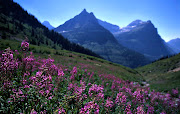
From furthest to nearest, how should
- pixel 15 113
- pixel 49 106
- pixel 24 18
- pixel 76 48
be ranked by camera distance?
pixel 24 18
pixel 76 48
pixel 49 106
pixel 15 113

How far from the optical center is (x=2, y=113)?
142 inches

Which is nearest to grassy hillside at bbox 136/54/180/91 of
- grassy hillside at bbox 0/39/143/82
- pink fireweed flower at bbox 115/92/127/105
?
grassy hillside at bbox 0/39/143/82

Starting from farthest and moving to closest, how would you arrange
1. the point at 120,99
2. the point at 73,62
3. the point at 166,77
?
the point at 166,77
the point at 73,62
the point at 120,99

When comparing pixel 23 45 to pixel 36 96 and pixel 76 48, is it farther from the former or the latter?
pixel 76 48

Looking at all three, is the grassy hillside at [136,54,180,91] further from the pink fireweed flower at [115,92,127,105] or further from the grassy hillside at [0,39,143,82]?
the pink fireweed flower at [115,92,127,105]

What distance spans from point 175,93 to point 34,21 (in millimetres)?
188998

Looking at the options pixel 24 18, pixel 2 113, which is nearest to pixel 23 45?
pixel 2 113

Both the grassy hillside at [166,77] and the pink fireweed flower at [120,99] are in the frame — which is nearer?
the pink fireweed flower at [120,99]

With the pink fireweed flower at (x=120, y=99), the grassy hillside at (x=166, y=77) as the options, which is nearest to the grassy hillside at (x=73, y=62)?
the grassy hillside at (x=166, y=77)

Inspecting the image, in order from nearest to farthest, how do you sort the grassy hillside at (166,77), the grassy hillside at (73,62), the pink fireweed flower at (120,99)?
1. the pink fireweed flower at (120,99)
2. the grassy hillside at (166,77)
3. the grassy hillside at (73,62)

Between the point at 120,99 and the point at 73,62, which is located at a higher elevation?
the point at 73,62

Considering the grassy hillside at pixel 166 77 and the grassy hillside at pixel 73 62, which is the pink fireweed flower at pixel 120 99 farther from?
the grassy hillside at pixel 166 77

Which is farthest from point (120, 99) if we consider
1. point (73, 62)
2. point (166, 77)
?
point (166, 77)

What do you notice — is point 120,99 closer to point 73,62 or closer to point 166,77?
point 73,62
